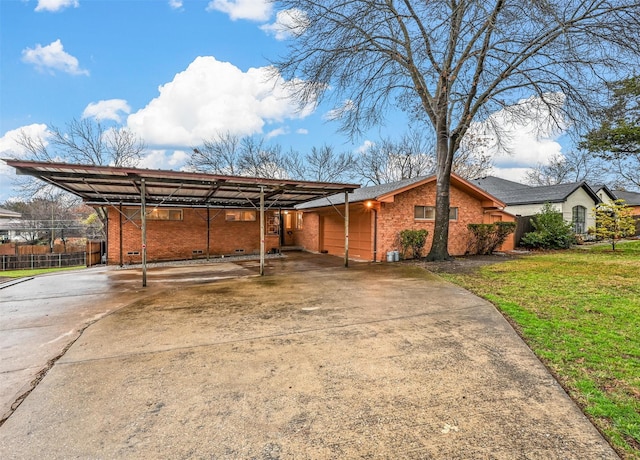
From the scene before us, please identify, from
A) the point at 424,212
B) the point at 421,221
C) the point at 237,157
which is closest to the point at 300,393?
the point at 421,221

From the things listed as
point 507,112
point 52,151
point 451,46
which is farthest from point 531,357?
point 52,151

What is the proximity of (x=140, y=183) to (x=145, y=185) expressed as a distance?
37 cm

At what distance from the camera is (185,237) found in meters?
13.8

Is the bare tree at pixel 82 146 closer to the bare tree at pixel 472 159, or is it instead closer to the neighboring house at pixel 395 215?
the neighboring house at pixel 395 215

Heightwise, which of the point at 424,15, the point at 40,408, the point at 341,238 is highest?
the point at 424,15

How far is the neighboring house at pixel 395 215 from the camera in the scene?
1202cm

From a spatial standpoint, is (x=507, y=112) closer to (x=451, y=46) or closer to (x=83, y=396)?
(x=451, y=46)

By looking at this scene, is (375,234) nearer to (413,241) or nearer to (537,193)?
(413,241)

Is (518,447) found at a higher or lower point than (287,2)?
lower

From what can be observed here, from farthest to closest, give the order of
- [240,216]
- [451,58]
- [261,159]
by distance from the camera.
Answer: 1. [261,159]
2. [240,216]
3. [451,58]

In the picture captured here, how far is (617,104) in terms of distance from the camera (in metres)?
11.0

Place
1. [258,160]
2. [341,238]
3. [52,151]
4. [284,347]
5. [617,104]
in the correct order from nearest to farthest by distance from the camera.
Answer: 1. [284,347]
2. [617,104]
3. [341,238]
4. [52,151]
5. [258,160]

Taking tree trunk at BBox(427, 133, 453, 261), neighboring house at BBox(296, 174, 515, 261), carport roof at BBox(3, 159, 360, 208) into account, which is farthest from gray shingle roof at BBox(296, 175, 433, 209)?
carport roof at BBox(3, 159, 360, 208)

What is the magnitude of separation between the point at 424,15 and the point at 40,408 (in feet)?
41.4
